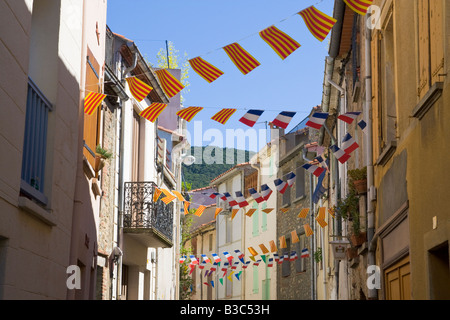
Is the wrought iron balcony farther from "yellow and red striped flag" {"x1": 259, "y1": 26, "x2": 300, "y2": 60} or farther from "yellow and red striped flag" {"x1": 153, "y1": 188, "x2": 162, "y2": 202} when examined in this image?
"yellow and red striped flag" {"x1": 259, "y1": 26, "x2": 300, "y2": 60}

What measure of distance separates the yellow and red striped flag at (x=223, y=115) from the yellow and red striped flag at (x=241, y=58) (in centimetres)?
173

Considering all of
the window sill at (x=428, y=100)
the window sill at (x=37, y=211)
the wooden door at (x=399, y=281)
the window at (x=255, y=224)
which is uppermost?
the window at (x=255, y=224)

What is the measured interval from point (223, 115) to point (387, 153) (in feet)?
7.35

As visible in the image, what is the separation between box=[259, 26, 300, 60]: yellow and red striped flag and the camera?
26.2 ft

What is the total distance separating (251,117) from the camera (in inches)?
412

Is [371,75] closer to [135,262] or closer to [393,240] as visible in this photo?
[393,240]

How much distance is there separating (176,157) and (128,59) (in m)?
9.29

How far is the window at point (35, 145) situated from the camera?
22.3ft

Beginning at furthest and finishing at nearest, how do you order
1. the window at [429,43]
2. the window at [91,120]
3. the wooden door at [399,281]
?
the window at [91,120], the wooden door at [399,281], the window at [429,43]

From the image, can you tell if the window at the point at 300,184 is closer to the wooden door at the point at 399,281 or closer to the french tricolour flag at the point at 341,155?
the french tricolour flag at the point at 341,155

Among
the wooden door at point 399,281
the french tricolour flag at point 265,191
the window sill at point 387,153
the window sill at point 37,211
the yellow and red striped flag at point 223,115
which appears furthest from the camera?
the french tricolour flag at point 265,191

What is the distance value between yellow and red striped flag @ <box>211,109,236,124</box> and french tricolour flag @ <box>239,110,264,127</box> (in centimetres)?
48

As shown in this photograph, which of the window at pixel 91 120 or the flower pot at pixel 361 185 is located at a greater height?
the window at pixel 91 120

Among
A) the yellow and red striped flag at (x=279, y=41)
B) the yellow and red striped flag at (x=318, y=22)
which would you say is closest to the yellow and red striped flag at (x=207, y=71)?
the yellow and red striped flag at (x=279, y=41)
